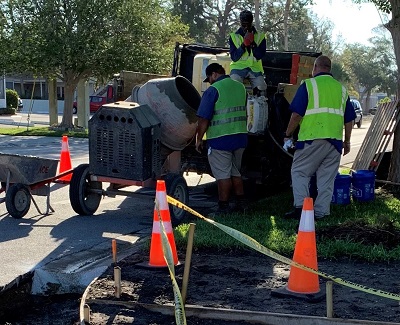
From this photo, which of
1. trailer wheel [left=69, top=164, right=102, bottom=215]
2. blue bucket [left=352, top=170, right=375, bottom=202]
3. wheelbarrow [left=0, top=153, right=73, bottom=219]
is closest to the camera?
trailer wheel [left=69, top=164, right=102, bottom=215]

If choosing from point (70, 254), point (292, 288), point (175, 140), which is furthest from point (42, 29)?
point (292, 288)

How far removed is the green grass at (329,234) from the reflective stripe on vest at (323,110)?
100 centimetres

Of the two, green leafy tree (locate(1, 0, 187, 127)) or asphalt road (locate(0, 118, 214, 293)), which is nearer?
asphalt road (locate(0, 118, 214, 293))

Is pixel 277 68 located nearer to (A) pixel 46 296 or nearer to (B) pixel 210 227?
(B) pixel 210 227

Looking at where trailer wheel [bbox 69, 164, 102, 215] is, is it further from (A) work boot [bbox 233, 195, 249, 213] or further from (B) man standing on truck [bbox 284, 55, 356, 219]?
(B) man standing on truck [bbox 284, 55, 356, 219]

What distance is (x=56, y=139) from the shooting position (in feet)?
83.7

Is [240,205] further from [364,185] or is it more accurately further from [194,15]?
[194,15]

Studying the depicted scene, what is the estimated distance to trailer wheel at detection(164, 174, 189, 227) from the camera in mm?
8594

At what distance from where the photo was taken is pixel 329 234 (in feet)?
23.8

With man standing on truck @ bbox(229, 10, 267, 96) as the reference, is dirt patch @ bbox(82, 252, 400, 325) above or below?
below

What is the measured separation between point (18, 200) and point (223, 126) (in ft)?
8.71

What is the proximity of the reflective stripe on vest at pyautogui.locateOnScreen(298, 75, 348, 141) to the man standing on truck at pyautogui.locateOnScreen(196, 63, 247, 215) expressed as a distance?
101 cm

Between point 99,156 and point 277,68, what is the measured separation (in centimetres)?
420

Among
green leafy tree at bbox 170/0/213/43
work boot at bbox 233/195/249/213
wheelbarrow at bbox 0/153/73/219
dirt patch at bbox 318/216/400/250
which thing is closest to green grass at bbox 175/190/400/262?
dirt patch at bbox 318/216/400/250
